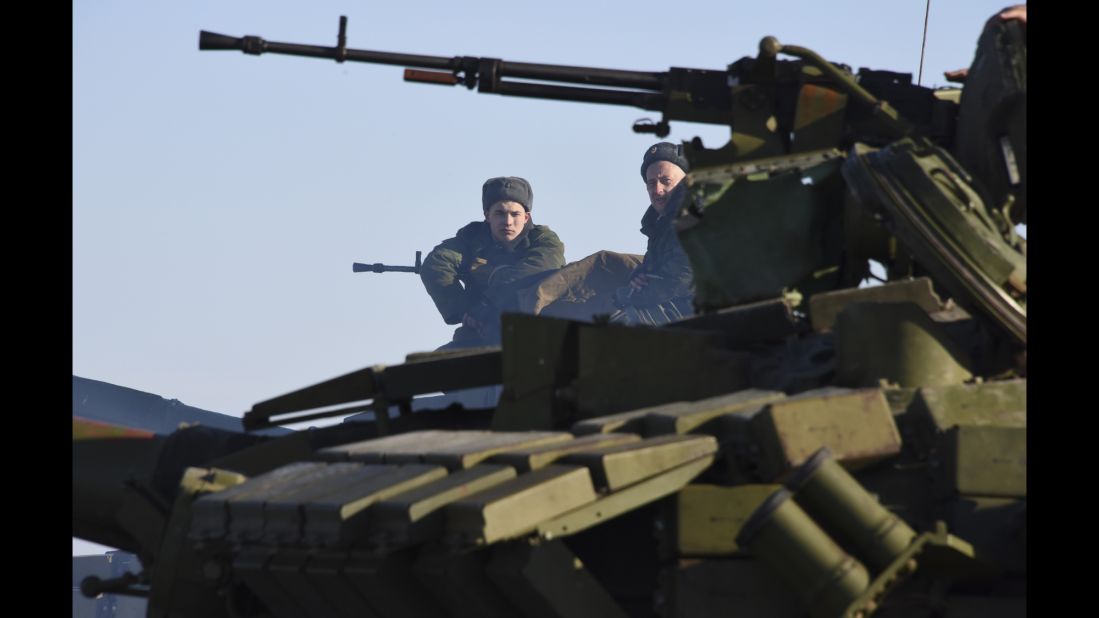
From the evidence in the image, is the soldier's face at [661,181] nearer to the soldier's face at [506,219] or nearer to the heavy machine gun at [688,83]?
the soldier's face at [506,219]

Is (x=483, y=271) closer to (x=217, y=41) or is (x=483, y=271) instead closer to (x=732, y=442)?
(x=217, y=41)

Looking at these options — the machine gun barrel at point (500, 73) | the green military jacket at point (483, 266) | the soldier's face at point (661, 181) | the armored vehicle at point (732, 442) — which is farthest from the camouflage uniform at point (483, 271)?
the armored vehicle at point (732, 442)

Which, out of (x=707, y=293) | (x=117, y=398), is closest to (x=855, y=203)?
(x=707, y=293)

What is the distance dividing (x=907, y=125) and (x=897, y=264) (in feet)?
5.22

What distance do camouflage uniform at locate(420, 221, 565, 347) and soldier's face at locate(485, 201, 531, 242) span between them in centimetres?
53

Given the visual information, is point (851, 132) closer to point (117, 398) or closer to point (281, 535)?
point (281, 535)

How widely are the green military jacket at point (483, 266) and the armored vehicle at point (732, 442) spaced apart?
1214cm

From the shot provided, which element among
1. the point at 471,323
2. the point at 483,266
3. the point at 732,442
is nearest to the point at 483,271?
the point at 483,266

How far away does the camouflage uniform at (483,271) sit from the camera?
83.1ft

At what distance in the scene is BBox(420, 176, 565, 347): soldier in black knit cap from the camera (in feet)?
81.5

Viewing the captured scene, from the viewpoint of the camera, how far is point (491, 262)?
1019 inches

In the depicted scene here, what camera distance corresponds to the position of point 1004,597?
9211 mm

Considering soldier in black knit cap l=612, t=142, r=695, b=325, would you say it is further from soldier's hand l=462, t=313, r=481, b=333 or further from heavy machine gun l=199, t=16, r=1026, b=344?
heavy machine gun l=199, t=16, r=1026, b=344

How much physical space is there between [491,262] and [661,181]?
16.2 feet
